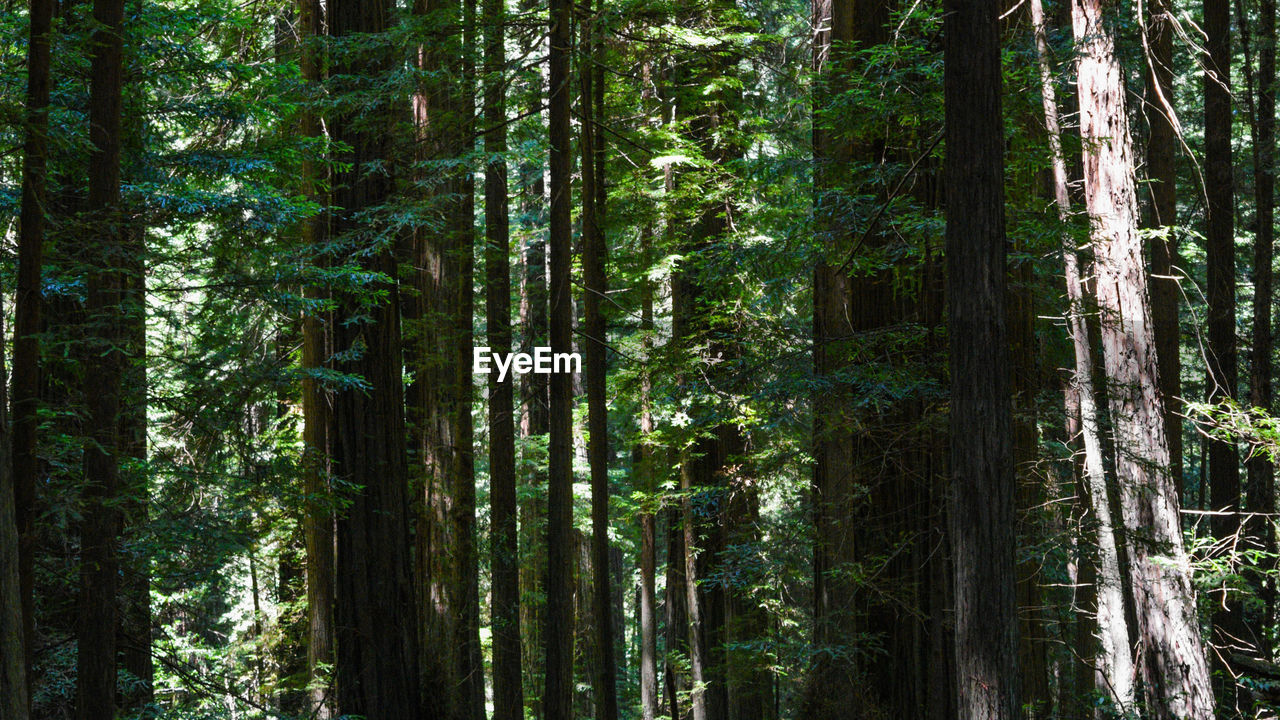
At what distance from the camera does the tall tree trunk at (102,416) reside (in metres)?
6.67

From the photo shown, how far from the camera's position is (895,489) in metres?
9.52

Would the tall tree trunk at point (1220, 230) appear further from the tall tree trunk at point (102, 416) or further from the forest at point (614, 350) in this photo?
the tall tree trunk at point (102, 416)

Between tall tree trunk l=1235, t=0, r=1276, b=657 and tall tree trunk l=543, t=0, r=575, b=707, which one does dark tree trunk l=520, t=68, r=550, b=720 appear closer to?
tall tree trunk l=543, t=0, r=575, b=707

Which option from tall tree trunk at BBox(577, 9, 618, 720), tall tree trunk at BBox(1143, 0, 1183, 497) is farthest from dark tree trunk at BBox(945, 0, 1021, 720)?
tall tree trunk at BBox(1143, 0, 1183, 497)

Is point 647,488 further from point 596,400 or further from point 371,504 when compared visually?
point 371,504

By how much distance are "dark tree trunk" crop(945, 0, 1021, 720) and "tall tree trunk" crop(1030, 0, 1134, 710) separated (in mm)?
2114

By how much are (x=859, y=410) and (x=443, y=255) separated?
21.4 feet

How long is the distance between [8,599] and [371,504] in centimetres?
424

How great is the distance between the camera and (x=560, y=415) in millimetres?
10586

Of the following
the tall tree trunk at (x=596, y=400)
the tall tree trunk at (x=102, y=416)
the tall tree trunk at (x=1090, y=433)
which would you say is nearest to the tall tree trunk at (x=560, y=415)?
the tall tree trunk at (x=596, y=400)

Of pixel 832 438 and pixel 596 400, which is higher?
pixel 596 400

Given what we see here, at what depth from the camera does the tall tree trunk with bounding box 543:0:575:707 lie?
10203 millimetres

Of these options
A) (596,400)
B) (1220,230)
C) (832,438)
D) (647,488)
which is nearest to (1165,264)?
(1220,230)

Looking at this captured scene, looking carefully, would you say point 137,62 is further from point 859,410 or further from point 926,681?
point 926,681
